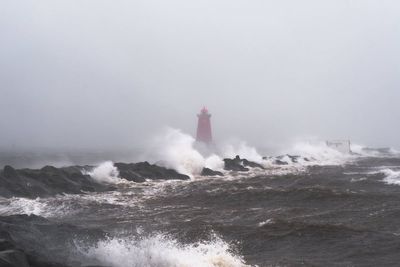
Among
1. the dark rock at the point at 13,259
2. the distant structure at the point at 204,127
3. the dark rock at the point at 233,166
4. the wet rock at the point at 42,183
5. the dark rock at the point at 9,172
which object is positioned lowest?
the dark rock at the point at 13,259

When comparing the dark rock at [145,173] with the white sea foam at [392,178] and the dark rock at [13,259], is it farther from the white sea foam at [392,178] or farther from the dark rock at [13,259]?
the dark rock at [13,259]

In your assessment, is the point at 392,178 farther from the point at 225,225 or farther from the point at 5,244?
the point at 5,244

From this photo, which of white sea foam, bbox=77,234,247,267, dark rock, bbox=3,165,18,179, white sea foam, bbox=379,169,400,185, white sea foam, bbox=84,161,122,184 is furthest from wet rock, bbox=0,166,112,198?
white sea foam, bbox=379,169,400,185

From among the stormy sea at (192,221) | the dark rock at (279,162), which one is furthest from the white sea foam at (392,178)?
the dark rock at (279,162)

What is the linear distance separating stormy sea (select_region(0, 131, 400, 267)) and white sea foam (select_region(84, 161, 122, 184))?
7 centimetres

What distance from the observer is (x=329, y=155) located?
→ 62469 mm

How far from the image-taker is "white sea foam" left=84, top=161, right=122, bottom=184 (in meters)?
28.1

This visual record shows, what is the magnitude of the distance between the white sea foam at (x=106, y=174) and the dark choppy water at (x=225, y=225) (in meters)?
4.04

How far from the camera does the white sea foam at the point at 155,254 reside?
10.1 metres

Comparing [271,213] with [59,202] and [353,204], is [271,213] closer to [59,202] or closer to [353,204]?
A: [353,204]

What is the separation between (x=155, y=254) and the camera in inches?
412

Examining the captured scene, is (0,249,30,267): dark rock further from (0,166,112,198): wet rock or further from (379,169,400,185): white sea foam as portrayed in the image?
(379,169,400,185): white sea foam

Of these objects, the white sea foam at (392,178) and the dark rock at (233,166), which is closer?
the white sea foam at (392,178)

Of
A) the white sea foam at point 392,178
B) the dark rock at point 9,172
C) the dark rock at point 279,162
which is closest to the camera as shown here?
the dark rock at point 9,172
